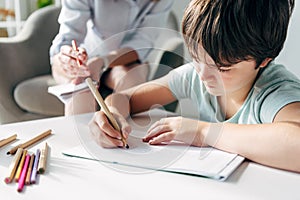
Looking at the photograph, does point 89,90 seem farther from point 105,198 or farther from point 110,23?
point 110,23

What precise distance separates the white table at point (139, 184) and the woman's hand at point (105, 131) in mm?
52

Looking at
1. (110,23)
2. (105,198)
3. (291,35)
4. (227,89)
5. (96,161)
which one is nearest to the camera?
(105,198)

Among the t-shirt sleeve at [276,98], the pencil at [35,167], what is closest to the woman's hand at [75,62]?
the pencil at [35,167]

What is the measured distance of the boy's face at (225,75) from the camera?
0.73 m

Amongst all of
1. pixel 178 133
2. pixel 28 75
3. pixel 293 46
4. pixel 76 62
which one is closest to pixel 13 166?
pixel 178 133

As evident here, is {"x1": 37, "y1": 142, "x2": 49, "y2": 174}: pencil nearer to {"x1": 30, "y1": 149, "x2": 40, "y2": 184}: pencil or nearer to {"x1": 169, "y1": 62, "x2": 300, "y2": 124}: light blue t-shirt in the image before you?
{"x1": 30, "y1": 149, "x2": 40, "y2": 184}: pencil

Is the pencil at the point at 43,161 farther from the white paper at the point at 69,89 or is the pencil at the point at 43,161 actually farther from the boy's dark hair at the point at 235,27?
the boy's dark hair at the point at 235,27

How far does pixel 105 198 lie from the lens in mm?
575

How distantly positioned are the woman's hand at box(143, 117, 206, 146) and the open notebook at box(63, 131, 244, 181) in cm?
1

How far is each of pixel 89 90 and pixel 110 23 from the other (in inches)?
31.6

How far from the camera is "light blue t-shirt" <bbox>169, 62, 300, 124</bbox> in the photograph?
0.75 m

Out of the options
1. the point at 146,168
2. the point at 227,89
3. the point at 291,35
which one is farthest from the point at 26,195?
the point at 291,35

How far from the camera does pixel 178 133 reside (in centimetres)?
76

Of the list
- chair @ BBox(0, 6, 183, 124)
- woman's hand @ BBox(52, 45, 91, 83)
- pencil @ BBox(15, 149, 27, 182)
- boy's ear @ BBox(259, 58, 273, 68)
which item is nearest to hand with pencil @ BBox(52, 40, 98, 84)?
woman's hand @ BBox(52, 45, 91, 83)
